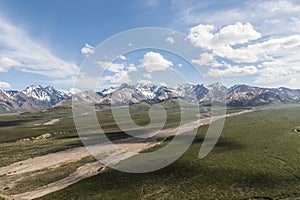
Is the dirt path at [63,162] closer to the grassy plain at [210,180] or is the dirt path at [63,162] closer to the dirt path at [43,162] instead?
the dirt path at [43,162]

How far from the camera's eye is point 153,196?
48969 millimetres

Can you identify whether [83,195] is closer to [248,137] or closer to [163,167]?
[163,167]

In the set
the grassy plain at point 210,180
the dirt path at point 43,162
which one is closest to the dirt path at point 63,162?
the dirt path at point 43,162

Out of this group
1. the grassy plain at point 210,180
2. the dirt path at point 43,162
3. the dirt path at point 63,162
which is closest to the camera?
the grassy plain at point 210,180

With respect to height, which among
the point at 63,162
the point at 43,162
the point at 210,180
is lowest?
the point at 210,180

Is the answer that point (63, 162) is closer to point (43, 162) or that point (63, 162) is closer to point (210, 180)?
point (43, 162)

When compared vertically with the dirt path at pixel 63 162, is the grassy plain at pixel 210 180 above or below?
below

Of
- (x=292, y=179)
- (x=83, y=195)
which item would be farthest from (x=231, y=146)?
(x=83, y=195)

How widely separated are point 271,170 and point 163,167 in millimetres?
23583

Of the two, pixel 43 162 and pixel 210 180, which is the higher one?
pixel 43 162

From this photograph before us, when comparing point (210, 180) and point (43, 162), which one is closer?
point (210, 180)

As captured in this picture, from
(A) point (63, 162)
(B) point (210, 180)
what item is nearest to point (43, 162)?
(A) point (63, 162)

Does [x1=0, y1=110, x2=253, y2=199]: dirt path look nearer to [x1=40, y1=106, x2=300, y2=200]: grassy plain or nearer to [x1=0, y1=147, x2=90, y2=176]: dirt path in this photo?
[x1=0, y1=147, x2=90, y2=176]: dirt path

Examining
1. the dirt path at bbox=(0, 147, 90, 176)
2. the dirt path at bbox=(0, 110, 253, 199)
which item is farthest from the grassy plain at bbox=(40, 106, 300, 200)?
the dirt path at bbox=(0, 147, 90, 176)
